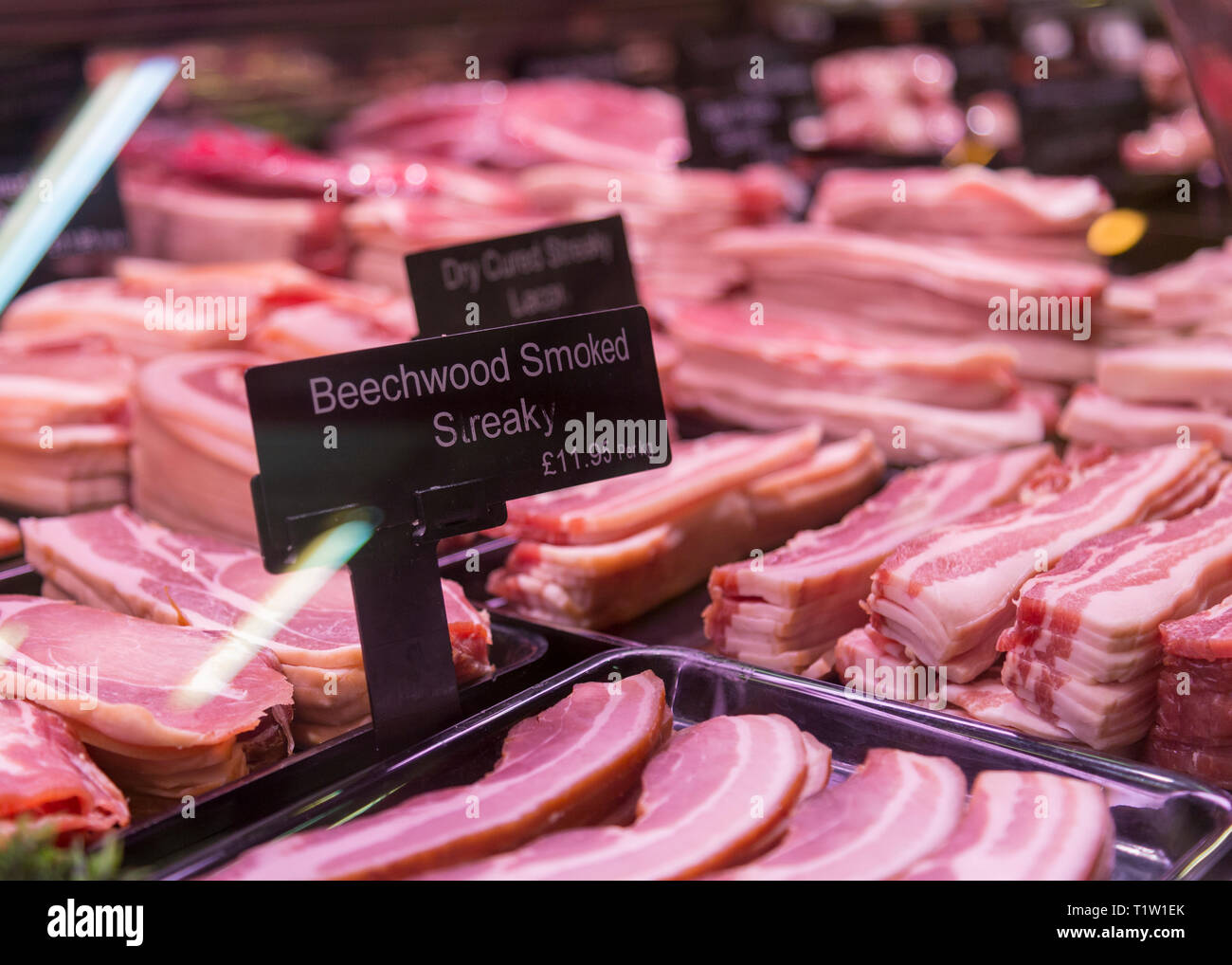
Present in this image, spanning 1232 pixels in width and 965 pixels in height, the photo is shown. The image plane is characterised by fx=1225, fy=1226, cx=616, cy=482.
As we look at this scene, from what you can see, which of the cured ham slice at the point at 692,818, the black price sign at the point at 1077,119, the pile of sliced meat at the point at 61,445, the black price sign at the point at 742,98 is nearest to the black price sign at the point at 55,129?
the pile of sliced meat at the point at 61,445

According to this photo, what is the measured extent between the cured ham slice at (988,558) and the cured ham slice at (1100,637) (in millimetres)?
80

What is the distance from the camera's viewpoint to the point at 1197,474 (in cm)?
251

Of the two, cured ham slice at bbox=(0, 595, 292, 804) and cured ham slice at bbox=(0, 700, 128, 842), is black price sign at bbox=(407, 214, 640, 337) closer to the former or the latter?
cured ham slice at bbox=(0, 595, 292, 804)

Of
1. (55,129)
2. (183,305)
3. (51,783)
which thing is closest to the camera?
(51,783)

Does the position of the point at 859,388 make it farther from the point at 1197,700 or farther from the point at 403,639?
the point at 403,639

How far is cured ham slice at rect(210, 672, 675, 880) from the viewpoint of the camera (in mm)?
1357

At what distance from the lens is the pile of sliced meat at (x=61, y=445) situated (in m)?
2.84

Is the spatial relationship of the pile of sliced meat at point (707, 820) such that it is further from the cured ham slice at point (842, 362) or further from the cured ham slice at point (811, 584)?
the cured ham slice at point (842, 362)

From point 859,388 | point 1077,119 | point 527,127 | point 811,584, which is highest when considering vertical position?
point 527,127

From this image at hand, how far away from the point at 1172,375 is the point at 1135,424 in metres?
0.16

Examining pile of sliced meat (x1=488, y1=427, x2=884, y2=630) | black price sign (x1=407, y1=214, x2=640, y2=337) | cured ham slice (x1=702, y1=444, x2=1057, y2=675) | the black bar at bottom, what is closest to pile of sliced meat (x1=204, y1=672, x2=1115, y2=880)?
the black bar at bottom

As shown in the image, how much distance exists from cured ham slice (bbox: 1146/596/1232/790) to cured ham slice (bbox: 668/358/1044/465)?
1363 millimetres

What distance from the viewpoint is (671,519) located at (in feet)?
8.16

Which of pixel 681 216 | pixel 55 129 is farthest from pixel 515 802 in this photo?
pixel 55 129
